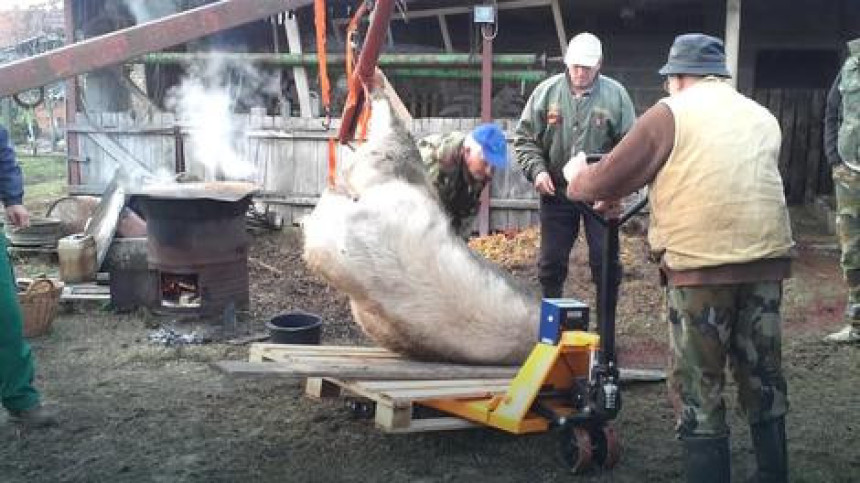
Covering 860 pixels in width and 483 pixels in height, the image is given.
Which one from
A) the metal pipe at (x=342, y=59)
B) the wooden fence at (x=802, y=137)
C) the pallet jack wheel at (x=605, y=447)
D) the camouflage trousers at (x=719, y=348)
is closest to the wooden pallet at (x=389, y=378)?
the pallet jack wheel at (x=605, y=447)

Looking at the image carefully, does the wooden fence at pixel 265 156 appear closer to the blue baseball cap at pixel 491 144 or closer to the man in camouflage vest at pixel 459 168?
the man in camouflage vest at pixel 459 168

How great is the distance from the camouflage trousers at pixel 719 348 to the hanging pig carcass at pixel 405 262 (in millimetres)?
1066

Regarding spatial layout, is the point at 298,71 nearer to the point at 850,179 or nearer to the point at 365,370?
the point at 850,179

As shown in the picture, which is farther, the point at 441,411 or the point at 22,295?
the point at 22,295

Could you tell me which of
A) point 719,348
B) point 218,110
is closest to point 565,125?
point 719,348

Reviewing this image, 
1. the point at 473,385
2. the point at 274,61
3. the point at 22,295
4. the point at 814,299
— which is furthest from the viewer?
Result: the point at 274,61

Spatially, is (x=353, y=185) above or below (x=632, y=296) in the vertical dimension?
above

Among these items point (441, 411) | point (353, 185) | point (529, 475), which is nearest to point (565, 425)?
point (529, 475)

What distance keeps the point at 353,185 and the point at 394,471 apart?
1.38 m

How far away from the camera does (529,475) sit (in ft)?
13.0

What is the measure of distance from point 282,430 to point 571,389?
1575 millimetres

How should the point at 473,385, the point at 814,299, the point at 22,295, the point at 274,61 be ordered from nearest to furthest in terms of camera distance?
the point at 473,385
the point at 22,295
the point at 814,299
the point at 274,61

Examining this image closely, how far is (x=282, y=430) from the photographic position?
14.9 feet

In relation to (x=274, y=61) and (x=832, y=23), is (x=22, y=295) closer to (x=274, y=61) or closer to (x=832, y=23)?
(x=274, y=61)
